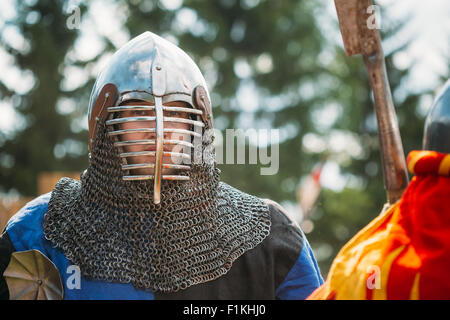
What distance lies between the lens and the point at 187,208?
300 cm

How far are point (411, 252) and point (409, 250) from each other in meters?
0.01

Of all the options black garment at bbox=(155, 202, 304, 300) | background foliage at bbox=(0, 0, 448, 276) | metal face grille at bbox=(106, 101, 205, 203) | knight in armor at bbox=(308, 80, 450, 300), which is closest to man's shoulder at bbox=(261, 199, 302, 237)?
black garment at bbox=(155, 202, 304, 300)

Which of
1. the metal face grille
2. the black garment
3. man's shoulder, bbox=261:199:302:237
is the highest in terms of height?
the metal face grille

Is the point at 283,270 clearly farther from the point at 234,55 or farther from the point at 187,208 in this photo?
the point at 234,55

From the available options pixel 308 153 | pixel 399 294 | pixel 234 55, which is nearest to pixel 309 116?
pixel 308 153

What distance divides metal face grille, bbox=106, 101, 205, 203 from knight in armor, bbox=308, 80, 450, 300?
3.64 feet

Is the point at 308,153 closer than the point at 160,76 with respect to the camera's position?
No

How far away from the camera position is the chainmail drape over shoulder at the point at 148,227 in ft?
9.16

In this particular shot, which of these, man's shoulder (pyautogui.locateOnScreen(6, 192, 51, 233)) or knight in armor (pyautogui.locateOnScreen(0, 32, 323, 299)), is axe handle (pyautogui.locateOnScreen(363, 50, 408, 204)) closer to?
knight in armor (pyautogui.locateOnScreen(0, 32, 323, 299))

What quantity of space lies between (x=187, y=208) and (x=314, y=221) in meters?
13.9

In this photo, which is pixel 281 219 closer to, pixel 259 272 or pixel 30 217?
pixel 259 272

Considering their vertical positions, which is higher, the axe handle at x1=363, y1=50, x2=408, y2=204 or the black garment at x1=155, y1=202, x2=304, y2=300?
the axe handle at x1=363, y1=50, x2=408, y2=204

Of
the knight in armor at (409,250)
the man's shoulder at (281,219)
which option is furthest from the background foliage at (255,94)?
the knight in armor at (409,250)

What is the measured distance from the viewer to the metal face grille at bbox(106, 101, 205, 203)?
2818mm
